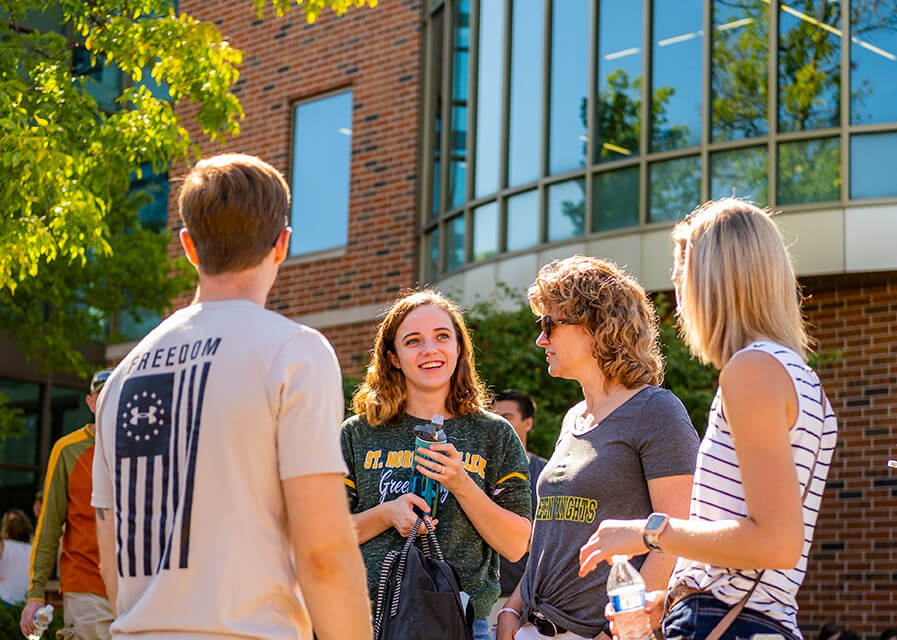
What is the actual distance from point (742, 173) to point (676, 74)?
1.31 meters

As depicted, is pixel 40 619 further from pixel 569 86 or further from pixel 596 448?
pixel 569 86

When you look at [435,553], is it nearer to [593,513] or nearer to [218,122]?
[593,513]

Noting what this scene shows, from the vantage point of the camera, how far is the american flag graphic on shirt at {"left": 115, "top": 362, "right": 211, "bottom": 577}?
2.44 metres

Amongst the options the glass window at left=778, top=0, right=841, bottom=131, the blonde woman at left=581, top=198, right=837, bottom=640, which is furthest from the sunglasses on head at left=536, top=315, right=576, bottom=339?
the glass window at left=778, top=0, right=841, bottom=131

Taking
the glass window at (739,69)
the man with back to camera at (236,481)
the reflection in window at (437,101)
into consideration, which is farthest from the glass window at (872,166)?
the man with back to camera at (236,481)

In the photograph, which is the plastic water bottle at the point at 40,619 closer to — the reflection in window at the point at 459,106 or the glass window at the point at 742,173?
the glass window at the point at 742,173

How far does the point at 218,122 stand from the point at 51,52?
1.34m

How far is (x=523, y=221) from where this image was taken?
44.5ft

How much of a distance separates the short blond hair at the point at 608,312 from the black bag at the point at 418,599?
32.7 inches

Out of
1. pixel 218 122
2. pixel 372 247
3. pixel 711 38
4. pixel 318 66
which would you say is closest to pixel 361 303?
pixel 372 247

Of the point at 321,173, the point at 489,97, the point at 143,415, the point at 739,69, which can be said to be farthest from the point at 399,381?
the point at 321,173

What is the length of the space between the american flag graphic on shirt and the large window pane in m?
10.7

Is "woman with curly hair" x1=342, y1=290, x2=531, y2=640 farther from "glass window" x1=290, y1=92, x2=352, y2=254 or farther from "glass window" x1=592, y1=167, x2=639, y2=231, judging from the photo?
"glass window" x1=290, y1=92, x2=352, y2=254

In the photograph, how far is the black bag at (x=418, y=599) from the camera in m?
3.82
